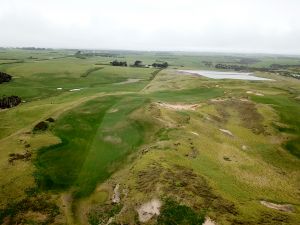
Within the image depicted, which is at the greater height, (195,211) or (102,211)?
(195,211)

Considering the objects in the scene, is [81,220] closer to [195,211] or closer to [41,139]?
[195,211]

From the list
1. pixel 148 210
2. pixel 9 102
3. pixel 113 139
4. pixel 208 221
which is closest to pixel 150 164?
pixel 148 210

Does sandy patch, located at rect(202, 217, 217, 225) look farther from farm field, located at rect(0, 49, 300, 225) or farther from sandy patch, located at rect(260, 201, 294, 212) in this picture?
sandy patch, located at rect(260, 201, 294, 212)

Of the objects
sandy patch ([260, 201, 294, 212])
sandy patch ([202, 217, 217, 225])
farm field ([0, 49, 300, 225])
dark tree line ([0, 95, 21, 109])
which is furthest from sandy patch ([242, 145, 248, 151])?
dark tree line ([0, 95, 21, 109])

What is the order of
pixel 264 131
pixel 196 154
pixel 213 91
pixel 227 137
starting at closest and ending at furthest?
pixel 196 154 → pixel 227 137 → pixel 264 131 → pixel 213 91

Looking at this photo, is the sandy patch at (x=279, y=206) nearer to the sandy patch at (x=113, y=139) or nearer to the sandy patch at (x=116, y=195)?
the sandy patch at (x=116, y=195)

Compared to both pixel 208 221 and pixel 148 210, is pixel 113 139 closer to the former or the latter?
pixel 148 210

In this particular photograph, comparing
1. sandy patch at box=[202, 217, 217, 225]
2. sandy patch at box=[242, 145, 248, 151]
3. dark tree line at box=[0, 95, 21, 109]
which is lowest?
dark tree line at box=[0, 95, 21, 109]

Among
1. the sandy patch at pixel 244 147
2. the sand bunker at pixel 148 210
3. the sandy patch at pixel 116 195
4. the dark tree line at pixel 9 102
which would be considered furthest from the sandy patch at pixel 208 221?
the dark tree line at pixel 9 102

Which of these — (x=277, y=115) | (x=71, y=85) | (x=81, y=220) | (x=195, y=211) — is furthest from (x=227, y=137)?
(x=71, y=85)
